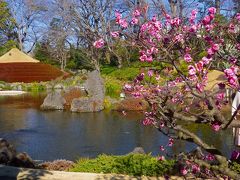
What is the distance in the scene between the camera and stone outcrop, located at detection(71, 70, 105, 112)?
17.2 meters

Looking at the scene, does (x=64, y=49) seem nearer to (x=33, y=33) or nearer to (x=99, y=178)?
(x=33, y=33)

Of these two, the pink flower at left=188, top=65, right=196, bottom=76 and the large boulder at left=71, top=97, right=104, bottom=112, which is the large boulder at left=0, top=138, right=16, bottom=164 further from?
the large boulder at left=71, top=97, right=104, bottom=112

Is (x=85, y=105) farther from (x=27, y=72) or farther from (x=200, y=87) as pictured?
(x=27, y=72)

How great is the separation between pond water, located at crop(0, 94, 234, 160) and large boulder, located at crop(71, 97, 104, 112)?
1.60 feet

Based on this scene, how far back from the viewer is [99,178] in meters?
5.94

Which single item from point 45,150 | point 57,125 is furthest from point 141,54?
point 57,125

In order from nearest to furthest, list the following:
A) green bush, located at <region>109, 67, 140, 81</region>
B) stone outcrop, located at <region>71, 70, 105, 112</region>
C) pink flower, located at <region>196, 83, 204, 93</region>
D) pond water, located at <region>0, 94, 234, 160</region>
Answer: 1. pink flower, located at <region>196, 83, 204, 93</region>
2. pond water, located at <region>0, 94, 234, 160</region>
3. stone outcrop, located at <region>71, 70, 105, 112</region>
4. green bush, located at <region>109, 67, 140, 81</region>

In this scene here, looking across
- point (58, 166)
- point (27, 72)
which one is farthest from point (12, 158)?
point (27, 72)

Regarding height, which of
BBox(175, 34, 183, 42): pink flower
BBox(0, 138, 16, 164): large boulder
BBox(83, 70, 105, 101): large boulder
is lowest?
BBox(0, 138, 16, 164): large boulder

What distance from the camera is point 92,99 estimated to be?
17672 mm

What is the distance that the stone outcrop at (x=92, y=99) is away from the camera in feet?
56.3

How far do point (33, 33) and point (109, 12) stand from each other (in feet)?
55.2

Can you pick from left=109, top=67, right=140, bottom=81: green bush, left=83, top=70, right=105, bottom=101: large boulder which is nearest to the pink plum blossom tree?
left=83, top=70, right=105, bottom=101: large boulder

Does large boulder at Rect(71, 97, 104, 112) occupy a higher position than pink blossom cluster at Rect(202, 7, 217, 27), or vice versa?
pink blossom cluster at Rect(202, 7, 217, 27)
